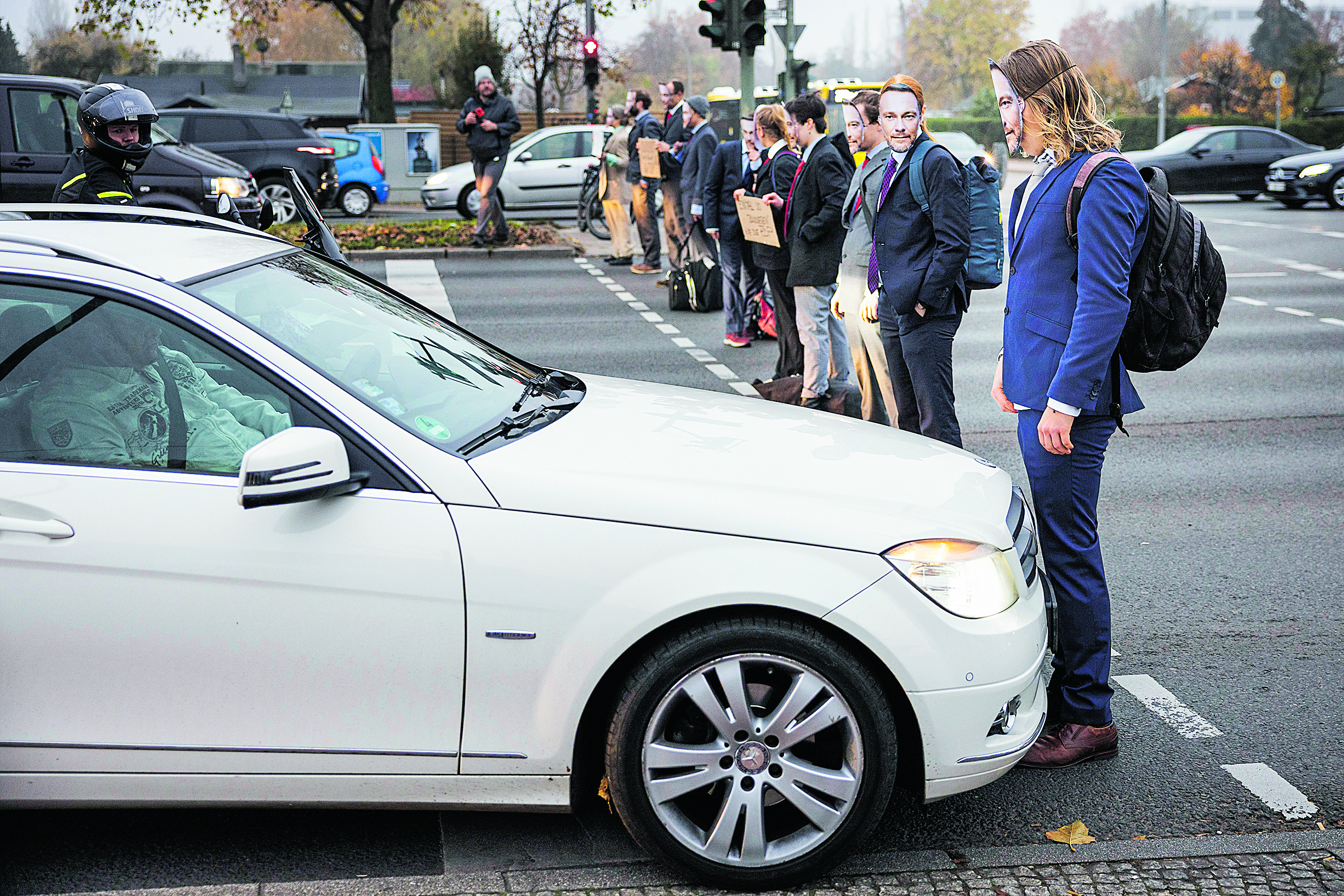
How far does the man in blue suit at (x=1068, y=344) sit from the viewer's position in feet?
11.9

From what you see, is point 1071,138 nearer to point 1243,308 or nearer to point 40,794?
point 40,794

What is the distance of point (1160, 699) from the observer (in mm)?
4352

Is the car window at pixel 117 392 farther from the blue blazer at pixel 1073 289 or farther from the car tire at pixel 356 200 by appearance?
the car tire at pixel 356 200

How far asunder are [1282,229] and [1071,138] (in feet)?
66.2

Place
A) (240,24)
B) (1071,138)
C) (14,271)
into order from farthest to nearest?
1. (240,24)
2. (1071,138)
3. (14,271)

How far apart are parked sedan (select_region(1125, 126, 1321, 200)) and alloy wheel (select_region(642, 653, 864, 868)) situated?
27889 mm

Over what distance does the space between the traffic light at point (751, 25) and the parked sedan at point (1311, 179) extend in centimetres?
1633

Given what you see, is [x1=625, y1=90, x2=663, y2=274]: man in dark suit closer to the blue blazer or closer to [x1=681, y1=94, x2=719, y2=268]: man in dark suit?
[x1=681, y1=94, x2=719, y2=268]: man in dark suit

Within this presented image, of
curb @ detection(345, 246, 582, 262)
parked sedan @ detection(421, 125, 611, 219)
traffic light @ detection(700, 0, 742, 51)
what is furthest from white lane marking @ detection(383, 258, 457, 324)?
parked sedan @ detection(421, 125, 611, 219)

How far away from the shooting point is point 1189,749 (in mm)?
3982

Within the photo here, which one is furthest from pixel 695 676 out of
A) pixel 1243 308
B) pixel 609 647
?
pixel 1243 308

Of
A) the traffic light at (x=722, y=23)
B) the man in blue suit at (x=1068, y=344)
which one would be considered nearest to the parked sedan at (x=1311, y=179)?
the traffic light at (x=722, y=23)

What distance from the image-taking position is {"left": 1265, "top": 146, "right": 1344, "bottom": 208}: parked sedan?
25344 millimetres

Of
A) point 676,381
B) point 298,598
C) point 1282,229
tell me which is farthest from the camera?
point 1282,229
